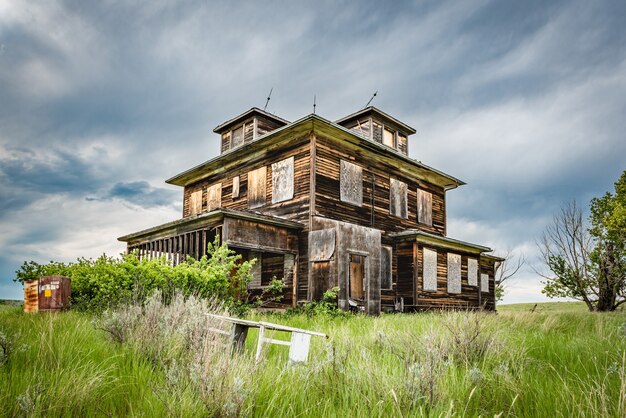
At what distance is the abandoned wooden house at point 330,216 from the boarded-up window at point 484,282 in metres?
0.19

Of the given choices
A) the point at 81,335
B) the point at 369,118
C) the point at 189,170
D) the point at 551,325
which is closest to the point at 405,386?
the point at 81,335

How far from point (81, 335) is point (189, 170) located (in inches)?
668

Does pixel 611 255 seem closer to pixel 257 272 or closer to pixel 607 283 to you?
pixel 607 283

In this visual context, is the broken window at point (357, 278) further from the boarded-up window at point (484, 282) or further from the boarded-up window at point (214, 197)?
the boarded-up window at point (484, 282)

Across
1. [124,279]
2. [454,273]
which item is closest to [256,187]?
[124,279]

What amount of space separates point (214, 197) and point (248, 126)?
12.7 feet

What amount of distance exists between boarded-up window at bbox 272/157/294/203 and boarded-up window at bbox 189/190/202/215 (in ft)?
20.0

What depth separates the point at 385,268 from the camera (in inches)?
744

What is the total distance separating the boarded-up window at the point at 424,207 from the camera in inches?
845

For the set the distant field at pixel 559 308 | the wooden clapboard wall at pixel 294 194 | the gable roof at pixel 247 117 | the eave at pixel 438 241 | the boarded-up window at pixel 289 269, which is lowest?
the distant field at pixel 559 308

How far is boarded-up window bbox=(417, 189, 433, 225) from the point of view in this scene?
70.4ft

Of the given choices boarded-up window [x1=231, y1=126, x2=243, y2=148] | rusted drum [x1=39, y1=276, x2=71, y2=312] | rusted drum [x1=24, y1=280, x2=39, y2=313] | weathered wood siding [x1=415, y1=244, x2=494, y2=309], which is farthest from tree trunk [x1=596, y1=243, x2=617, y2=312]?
rusted drum [x1=24, y1=280, x2=39, y2=313]

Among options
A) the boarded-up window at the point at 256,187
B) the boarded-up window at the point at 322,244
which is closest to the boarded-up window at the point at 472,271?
the boarded-up window at the point at 322,244

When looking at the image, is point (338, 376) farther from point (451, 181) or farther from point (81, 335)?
point (451, 181)
